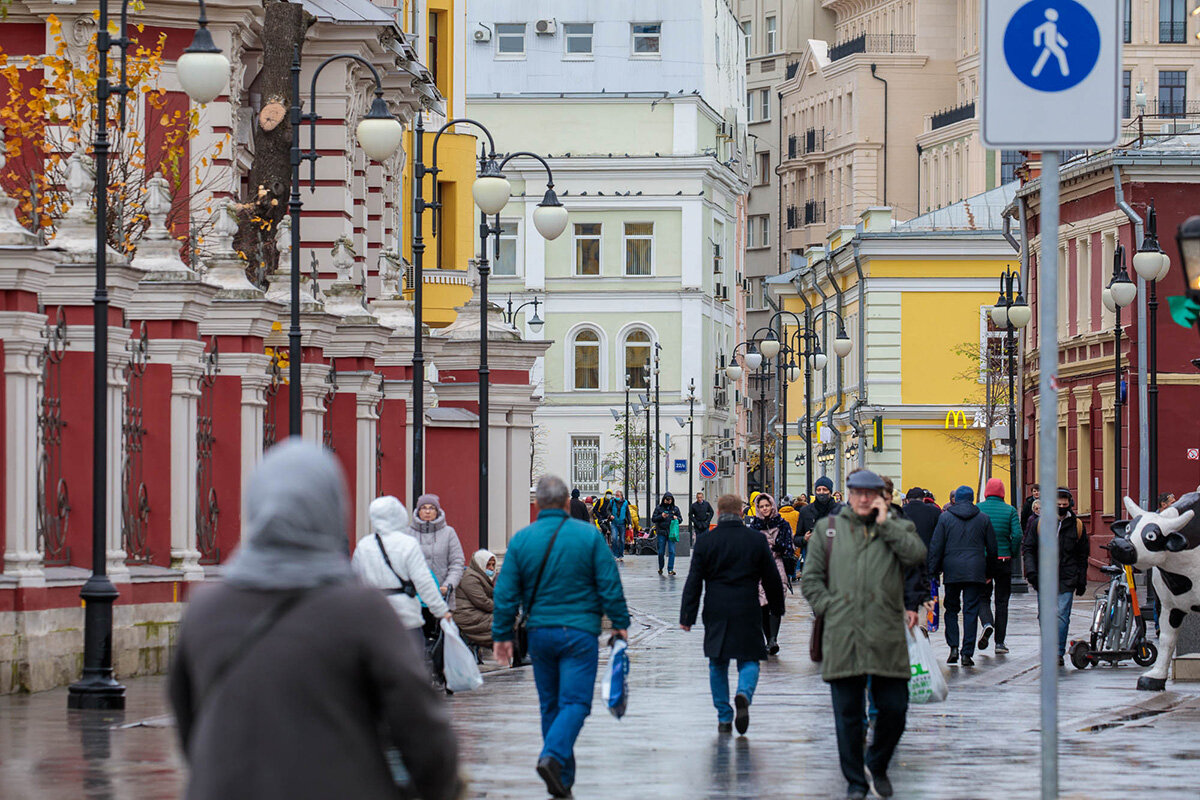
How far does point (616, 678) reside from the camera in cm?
1338

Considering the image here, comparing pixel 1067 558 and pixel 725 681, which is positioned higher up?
pixel 1067 558

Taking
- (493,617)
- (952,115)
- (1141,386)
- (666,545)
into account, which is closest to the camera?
(493,617)

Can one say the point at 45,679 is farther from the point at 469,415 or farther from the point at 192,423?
the point at 469,415

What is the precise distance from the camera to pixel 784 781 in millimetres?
13625

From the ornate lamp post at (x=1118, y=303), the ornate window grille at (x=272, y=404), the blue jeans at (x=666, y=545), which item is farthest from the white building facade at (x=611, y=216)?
the ornate window grille at (x=272, y=404)

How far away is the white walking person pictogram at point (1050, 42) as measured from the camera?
8.38 meters

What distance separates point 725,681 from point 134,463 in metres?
7.10

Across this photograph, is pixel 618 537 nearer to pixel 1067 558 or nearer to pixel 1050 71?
pixel 1067 558

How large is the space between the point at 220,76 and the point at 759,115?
368 ft

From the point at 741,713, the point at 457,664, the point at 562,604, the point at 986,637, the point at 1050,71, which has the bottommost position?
the point at 986,637

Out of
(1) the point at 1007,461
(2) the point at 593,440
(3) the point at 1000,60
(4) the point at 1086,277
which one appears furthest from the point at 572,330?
(3) the point at 1000,60

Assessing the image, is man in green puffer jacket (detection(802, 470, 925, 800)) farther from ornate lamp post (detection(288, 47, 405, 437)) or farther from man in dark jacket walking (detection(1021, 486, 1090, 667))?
man in dark jacket walking (detection(1021, 486, 1090, 667))

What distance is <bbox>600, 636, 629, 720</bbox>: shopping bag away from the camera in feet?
43.4

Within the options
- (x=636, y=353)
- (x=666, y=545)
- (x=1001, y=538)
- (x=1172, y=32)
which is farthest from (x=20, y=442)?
(x=1172, y=32)
